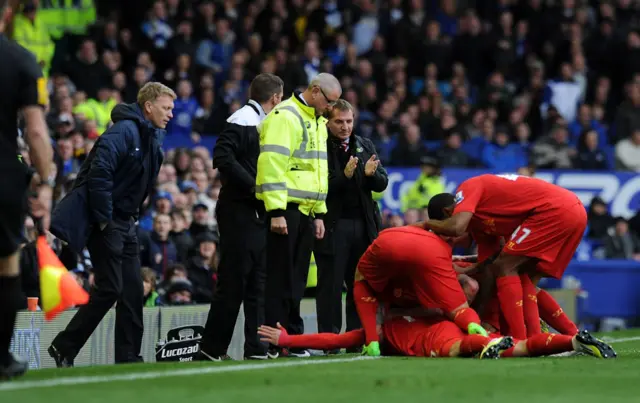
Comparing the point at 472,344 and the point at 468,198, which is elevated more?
the point at 468,198

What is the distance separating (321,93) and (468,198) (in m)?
1.44

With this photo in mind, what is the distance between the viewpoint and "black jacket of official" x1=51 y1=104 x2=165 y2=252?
9984 mm

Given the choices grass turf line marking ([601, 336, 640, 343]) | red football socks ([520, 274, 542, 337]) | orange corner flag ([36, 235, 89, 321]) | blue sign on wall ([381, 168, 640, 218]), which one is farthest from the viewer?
blue sign on wall ([381, 168, 640, 218])

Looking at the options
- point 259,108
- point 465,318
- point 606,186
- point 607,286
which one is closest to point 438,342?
point 465,318

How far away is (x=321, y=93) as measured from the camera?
35.0ft

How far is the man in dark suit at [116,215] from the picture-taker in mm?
9977

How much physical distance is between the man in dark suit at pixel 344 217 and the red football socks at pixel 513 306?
1.78m

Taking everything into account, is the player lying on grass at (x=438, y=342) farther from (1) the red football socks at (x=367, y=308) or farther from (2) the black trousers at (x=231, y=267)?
(2) the black trousers at (x=231, y=267)

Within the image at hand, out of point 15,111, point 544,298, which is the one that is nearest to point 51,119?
point 544,298

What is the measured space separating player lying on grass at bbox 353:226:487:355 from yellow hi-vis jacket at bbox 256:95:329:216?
0.79 metres

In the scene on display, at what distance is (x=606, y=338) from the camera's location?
14523mm

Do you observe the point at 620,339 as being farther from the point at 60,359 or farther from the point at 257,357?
the point at 60,359

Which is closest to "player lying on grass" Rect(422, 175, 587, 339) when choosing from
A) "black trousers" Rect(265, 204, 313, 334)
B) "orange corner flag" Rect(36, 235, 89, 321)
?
"black trousers" Rect(265, 204, 313, 334)

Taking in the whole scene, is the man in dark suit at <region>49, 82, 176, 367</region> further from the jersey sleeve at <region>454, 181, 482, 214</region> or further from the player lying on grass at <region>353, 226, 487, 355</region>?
the jersey sleeve at <region>454, 181, 482, 214</region>
